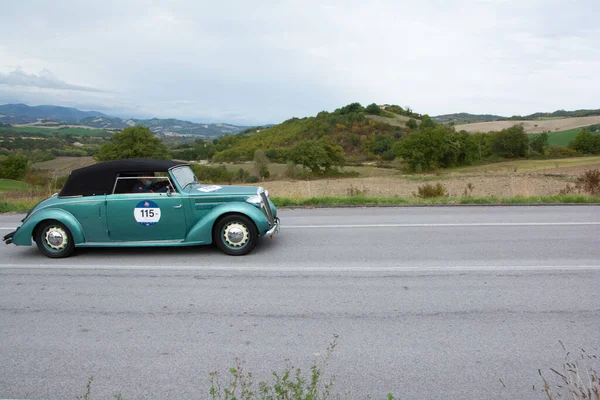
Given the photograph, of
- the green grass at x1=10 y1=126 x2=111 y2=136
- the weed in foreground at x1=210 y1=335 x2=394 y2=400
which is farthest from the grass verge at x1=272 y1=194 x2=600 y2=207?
the green grass at x1=10 y1=126 x2=111 y2=136

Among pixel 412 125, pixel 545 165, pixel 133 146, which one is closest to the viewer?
pixel 133 146

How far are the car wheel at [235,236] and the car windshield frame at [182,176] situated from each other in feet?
3.28

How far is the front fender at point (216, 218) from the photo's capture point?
7543 mm

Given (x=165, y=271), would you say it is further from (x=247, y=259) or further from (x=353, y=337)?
(x=353, y=337)

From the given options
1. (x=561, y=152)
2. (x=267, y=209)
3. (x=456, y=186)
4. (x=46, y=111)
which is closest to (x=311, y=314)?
(x=267, y=209)

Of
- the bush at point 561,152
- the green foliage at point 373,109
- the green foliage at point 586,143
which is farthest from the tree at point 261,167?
the green foliage at point 373,109

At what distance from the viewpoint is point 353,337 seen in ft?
15.1

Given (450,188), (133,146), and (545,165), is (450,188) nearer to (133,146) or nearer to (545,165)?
(133,146)

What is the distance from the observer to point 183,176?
837cm

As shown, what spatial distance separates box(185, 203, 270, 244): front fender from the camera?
24.7ft

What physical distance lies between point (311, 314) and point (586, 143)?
281 ft

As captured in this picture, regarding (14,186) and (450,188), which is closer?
(450,188)

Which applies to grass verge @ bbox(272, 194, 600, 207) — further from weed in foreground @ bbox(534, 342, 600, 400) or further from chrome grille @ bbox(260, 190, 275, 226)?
weed in foreground @ bbox(534, 342, 600, 400)

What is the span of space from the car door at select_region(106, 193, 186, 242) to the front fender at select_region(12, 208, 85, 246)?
53 cm
